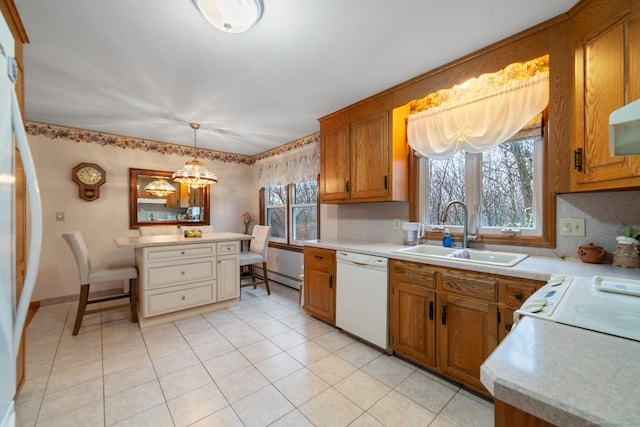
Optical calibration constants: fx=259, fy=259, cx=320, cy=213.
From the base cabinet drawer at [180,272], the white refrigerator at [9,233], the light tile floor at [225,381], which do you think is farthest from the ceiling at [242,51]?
the light tile floor at [225,381]

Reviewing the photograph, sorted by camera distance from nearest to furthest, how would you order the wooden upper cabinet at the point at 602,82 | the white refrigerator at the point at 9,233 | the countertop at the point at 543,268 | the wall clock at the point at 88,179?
the white refrigerator at the point at 9,233 → the wooden upper cabinet at the point at 602,82 → the countertop at the point at 543,268 → the wall clock at the point at 88,179

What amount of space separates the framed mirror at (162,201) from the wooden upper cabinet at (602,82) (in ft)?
15.0

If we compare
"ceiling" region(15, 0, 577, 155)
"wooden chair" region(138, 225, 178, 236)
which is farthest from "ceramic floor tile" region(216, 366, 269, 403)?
"wooden chair" region(138, 225, 178, 236)

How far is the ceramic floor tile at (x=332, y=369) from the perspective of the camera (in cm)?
185

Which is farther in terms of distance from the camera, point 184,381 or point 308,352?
point 308,352

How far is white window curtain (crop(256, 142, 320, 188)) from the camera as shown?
372 cm

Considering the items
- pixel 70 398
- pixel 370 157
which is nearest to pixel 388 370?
pixel 370 157

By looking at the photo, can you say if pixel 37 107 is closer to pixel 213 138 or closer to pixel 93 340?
pixel 213 138

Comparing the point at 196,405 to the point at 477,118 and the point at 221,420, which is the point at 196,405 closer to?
the point at 221,420

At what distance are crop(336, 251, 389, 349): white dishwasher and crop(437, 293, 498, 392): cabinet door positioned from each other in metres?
0.45

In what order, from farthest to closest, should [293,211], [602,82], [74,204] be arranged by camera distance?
[293,211], [74,204], [602,82]

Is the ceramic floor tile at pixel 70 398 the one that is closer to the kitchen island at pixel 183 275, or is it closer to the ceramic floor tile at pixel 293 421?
the kitchen island at pixel 183 275

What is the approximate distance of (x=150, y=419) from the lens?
1.48 meters

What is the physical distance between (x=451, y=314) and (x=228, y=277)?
98.3 inches
